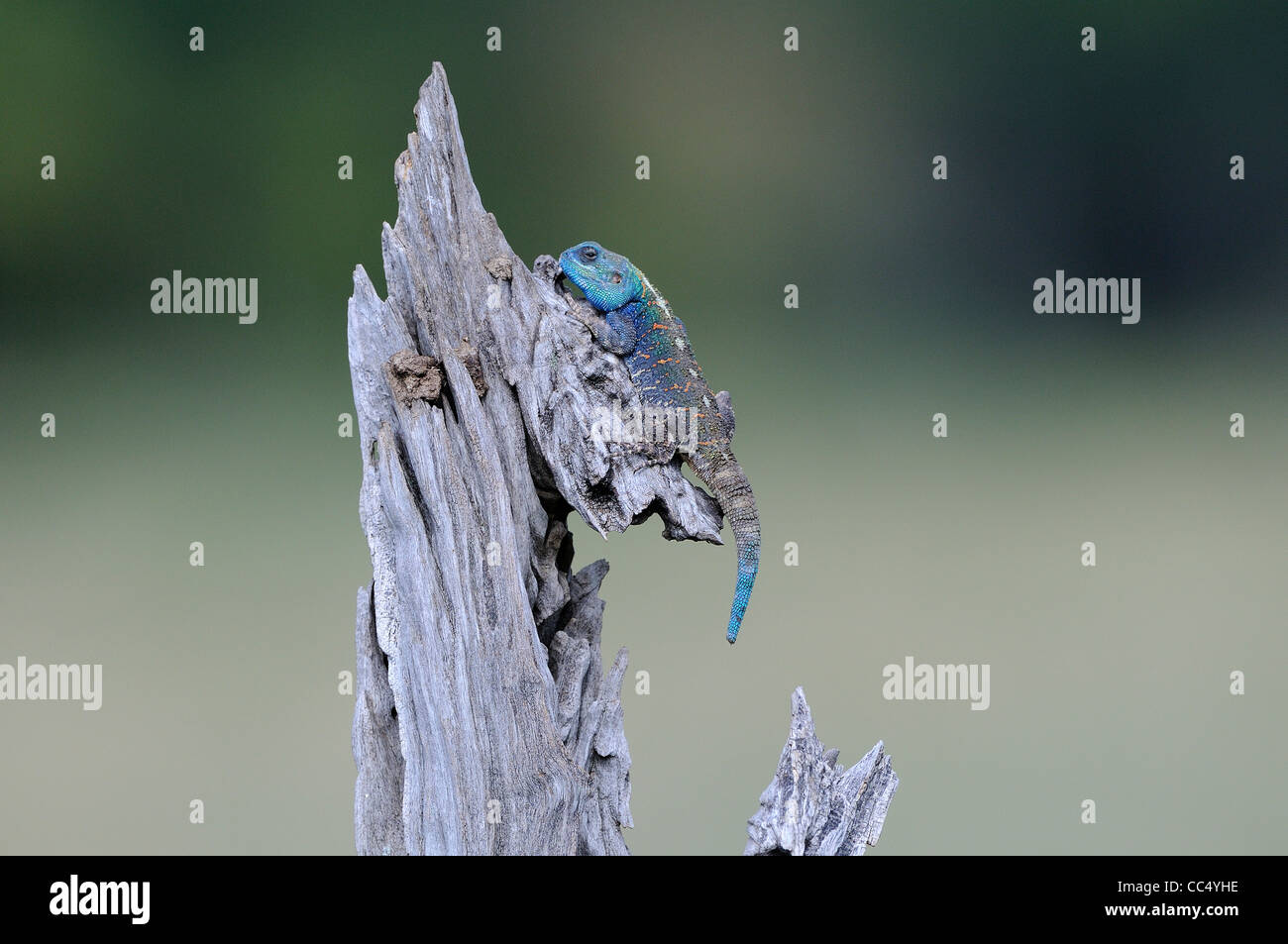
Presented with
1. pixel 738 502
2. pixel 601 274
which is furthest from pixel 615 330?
→ pixel 738 502

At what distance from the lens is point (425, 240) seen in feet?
15.1

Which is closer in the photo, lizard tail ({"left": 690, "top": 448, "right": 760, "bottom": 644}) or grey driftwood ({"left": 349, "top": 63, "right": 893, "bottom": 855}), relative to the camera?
grey driftwood ({"left": 349, "top": 63, "right": 893, "bottom": 855})

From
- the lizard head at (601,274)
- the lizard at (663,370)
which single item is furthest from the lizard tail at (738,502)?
the lizard head at (601,274)

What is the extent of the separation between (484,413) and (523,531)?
20.6 inches

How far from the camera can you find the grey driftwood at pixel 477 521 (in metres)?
4.42

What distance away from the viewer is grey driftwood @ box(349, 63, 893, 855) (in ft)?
14.5

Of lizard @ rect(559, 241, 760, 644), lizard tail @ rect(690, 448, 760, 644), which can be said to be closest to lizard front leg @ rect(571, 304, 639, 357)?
lizard @ rect(559, 241, 760, 644)

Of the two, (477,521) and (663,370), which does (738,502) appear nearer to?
(663,370)

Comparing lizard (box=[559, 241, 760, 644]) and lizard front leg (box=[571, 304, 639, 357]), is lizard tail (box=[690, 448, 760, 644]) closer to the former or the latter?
lizard (box=[559, 241, 760, 644])

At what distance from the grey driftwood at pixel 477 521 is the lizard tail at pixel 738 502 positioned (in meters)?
0.09

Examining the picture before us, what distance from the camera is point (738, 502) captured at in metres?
4.74

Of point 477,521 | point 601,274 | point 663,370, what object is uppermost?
point 601,274

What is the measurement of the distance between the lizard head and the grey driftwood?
90 millimetres

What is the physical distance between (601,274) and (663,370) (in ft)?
1.62
